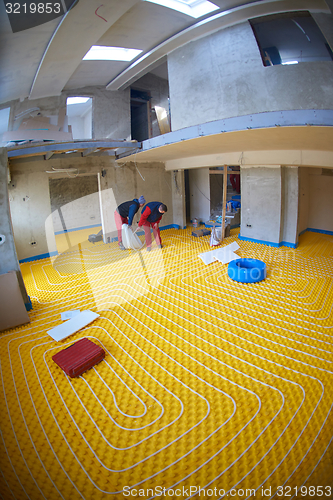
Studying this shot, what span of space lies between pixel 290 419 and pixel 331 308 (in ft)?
8.72

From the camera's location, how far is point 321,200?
912 cm

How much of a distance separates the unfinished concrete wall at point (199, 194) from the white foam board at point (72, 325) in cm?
813

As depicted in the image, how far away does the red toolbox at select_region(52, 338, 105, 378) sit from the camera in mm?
3207

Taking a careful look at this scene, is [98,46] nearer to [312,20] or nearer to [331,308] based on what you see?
[312,20]

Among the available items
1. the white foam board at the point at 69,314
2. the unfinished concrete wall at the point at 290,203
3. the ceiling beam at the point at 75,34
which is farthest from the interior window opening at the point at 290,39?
the white foam board at the point at 69,314

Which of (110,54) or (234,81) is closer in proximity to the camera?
(234,81)

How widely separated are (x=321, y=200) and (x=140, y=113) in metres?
9.16

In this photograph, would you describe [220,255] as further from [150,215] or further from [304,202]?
[304,202]

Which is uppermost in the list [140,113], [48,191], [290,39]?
[140,113]

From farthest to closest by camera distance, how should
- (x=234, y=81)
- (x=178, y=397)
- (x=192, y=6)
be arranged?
(x=234, y=81) < (x=192, y=6) < (x=178, y=397)

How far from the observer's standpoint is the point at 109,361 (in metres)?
3.46

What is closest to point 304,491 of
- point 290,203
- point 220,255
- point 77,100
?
point 220,255

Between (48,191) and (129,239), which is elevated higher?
(48,191)

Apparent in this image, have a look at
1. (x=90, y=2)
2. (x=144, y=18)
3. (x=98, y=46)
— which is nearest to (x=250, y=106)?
(x=144, y=18)
